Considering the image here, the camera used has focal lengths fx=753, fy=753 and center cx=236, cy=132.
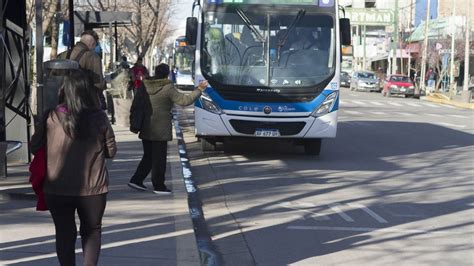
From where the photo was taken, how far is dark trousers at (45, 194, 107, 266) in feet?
17.2

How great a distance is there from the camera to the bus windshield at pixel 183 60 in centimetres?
4969

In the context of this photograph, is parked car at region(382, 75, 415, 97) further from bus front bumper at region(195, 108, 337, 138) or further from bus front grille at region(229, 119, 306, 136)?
bus front grille at region(229, 119, 306, 136)

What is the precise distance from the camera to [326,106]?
49.0 ft

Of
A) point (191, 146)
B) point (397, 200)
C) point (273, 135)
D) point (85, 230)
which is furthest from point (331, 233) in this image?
point (191, 146)

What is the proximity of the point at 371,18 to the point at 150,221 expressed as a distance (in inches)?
2240

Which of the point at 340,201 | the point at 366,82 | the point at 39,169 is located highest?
the point at 39,169

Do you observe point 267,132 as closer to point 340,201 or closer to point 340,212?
point 340,201

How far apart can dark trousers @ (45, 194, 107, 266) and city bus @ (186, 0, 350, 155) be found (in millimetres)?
9549

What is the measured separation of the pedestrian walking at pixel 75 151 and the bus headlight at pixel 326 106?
992cm

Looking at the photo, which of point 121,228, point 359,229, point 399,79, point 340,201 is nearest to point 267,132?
point 340,201

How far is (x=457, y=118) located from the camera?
100 feet

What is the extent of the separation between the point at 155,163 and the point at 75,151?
17.5ft

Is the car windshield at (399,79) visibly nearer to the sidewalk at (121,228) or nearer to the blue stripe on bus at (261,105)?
the blue stripe on bus at (261,105)

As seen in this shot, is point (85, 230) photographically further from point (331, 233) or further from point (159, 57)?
point (159, 57)
